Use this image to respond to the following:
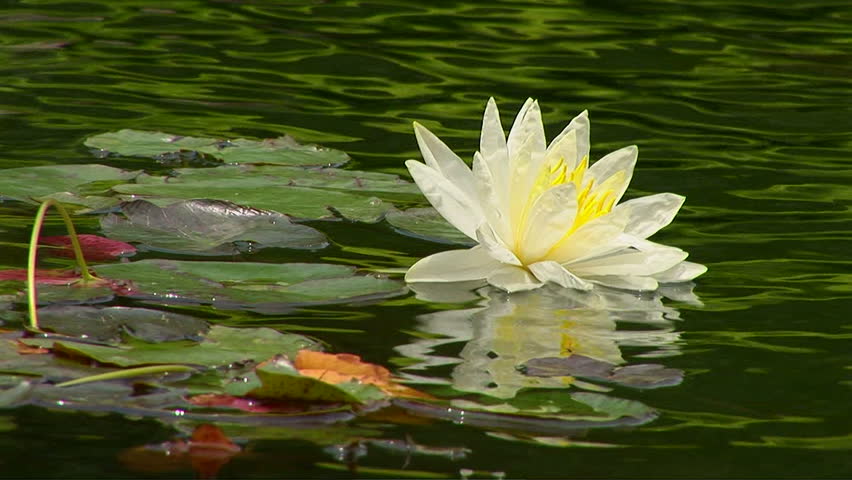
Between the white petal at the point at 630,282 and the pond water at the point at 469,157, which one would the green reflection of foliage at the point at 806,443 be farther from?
the white petal at the point at 630,282

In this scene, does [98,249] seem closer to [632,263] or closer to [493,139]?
[493,139]

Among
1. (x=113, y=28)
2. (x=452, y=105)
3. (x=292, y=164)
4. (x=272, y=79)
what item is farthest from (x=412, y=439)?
(x=113, y=28)

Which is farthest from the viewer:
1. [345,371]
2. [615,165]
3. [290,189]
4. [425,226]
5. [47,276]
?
[290,189]

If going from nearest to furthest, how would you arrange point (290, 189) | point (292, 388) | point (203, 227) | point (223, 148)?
point (292, 388)
point (203, 227)
point (290, 189)
point (223, 148)

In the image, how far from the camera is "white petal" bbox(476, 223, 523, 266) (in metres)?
2.86

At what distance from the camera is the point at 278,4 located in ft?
22.9

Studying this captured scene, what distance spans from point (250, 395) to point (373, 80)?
11.4ft

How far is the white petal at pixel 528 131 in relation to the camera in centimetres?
298

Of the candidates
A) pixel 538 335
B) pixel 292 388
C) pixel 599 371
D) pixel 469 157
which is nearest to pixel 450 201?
pixel 538 335

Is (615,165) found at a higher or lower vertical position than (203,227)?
higher

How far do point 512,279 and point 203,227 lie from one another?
0.74 meters

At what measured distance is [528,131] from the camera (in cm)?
299

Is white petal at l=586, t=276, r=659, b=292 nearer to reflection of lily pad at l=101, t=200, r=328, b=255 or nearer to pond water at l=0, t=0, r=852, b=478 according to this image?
pond water at l=0, t=0, r=852, b=478

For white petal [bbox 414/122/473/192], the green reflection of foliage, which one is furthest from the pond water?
white petal [bbox 414/122/473/192]
